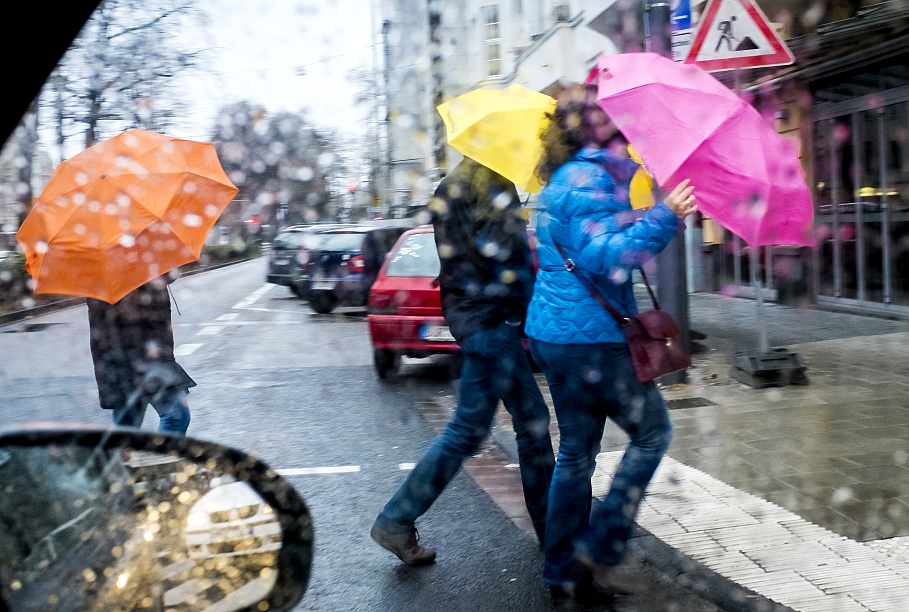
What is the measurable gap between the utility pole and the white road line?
298cm

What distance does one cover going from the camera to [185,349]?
1141 centimetres

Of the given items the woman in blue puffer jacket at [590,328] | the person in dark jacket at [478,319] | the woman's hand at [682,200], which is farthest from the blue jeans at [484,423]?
the woman's hand at [682,200]

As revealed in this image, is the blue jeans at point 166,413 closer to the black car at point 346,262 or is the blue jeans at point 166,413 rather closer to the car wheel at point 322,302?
the black car at point 346,262

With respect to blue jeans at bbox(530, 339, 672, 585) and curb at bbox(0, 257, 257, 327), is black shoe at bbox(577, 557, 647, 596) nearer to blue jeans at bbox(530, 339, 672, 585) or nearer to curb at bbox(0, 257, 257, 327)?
blue jeans at bbox(530, 339, 672, 585)

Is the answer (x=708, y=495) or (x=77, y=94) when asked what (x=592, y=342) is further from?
(x=77, y=94)

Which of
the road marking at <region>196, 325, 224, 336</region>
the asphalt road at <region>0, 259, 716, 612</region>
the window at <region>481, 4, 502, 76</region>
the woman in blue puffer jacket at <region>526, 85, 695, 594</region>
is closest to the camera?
the woman in blue puffer jacket at <region>526, 85, 695, 594</region>

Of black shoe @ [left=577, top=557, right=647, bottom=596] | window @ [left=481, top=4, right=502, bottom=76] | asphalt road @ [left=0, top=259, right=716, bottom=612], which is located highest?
window @ [left=481, top=4, right=502, bottom=76]

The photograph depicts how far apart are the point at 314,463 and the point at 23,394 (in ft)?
14.0

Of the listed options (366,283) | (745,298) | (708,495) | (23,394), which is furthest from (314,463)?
(745,298)

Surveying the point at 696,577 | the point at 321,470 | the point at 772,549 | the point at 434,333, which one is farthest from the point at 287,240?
the point at 696,577

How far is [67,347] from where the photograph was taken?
12539 mm

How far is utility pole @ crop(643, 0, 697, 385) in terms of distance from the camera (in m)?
7.29

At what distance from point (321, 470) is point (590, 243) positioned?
9.85ft

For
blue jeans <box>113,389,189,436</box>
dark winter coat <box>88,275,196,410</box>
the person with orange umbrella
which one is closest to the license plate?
blue jeans <box>113,389,189,436</box>
